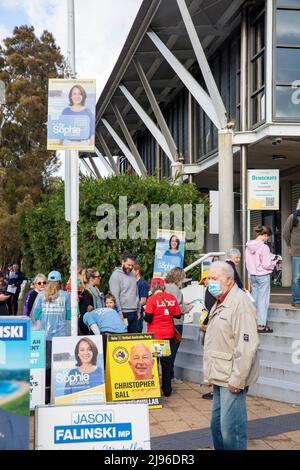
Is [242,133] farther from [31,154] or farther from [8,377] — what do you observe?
[31,154]

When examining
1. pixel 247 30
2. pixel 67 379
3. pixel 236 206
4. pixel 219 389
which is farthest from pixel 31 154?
A: pixel 219 389

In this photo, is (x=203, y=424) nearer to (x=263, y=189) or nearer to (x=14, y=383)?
(x=14, y=383)

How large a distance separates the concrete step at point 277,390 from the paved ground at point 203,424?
100 mm

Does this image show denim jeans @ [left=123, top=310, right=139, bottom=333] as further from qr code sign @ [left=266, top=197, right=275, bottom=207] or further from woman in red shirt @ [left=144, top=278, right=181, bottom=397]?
qr code sign @ [left=266, top=197, right=275, bottom=207]

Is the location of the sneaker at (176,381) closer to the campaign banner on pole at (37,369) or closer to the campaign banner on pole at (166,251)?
the campaign banner on pole at (37,369)

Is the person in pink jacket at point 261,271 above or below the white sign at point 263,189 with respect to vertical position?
below

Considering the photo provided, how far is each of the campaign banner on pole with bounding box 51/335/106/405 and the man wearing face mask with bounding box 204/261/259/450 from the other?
2367 millimetres

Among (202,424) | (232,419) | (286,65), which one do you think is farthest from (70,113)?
(286,65)

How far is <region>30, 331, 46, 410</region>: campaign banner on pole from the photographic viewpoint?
24.4 ft

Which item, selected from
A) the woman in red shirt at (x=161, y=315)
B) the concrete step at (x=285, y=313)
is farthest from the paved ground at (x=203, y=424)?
the concrete step at (x=285, y=313)

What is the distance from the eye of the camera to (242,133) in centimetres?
1566

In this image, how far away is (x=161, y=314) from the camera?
9016 millimetres

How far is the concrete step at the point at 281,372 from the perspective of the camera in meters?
8.74

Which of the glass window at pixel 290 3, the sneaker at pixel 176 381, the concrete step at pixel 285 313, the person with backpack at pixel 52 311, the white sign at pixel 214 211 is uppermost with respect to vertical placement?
the glass window at pixel 290 3
